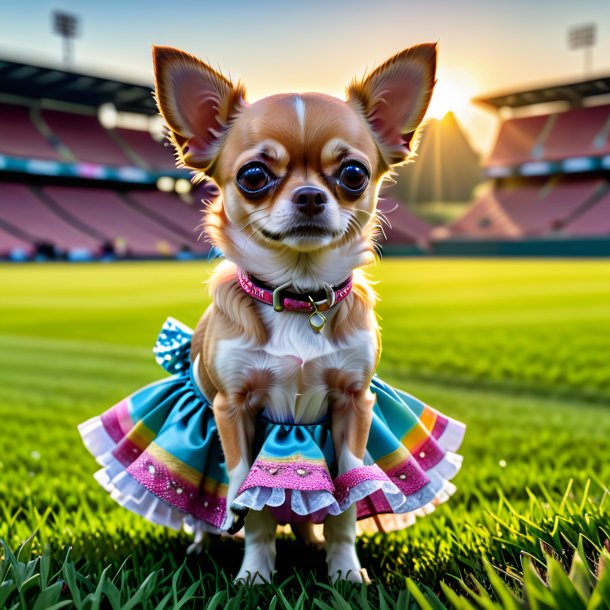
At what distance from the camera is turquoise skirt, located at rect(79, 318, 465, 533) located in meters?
1.67

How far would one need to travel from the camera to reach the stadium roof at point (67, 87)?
93.7 ft

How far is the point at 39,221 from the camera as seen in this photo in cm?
2961

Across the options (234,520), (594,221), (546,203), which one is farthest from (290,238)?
(546,203)

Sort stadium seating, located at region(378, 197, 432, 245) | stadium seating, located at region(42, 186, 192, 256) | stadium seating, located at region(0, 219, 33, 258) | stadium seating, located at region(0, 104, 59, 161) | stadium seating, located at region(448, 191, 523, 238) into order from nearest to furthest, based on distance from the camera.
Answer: stadium seating, located at region(0, 219, 33, 258), stadium seating, located at region(0, 104, 59, 161), stadium seating, located at region(42, 186, 192, 256), stadium seating, located at region(448, 191, 523, 238), stadium seating, located at region(378, 197, 432, 245)

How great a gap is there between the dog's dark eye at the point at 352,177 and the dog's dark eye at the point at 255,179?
0.57 ft

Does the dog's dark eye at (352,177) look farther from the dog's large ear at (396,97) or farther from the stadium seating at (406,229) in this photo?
the stadium seating at (406,229)

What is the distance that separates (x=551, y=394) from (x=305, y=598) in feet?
13.0

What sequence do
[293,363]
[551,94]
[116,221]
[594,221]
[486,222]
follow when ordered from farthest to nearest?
[486,222] < [551,94] < [116,221] < [594,221] < [293,363]

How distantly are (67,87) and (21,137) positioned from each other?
11.0ft

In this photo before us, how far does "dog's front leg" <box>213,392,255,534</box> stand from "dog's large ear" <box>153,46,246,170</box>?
0.65 m

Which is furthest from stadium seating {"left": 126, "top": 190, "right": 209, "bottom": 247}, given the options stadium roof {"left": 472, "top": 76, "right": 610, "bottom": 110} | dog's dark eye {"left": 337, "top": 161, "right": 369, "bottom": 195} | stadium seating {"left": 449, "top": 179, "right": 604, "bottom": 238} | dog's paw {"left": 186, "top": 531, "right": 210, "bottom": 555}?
dog's dark eye {"left": 337, "top": 161, "right": 369, "bottom": 195}

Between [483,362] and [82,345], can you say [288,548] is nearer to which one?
[483,362]

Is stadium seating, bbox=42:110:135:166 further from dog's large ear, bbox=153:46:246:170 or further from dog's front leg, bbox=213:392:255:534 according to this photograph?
dog's front leg, bbox=213:392:255:534

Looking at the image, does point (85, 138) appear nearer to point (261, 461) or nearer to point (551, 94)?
point (551, 94)
